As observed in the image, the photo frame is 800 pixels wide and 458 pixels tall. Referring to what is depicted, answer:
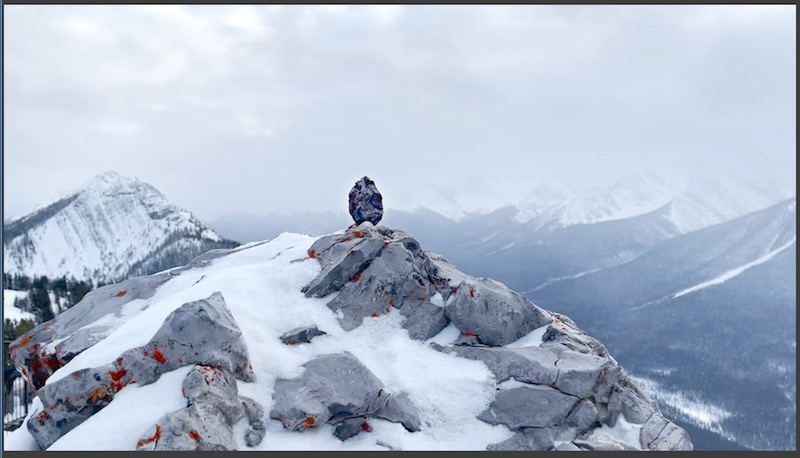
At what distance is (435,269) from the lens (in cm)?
3803

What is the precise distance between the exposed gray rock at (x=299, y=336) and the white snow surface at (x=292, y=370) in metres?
0.39

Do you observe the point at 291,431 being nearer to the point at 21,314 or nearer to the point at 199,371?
the point at 199,371

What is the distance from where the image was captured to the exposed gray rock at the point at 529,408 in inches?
1023

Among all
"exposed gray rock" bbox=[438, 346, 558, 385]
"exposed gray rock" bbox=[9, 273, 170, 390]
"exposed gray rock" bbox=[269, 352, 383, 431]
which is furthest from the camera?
"exposed gray rock" bbox=[9, 273, 170, 390]

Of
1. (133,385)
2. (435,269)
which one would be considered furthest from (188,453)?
(435,269)

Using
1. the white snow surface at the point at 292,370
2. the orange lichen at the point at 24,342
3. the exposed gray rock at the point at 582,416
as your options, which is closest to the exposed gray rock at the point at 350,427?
the white snow surface at the point at 292,370

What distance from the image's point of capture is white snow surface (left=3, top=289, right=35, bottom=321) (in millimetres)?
144625

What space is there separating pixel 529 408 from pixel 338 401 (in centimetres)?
1052

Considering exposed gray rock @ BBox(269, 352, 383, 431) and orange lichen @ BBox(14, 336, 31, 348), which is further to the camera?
orange lichen @ BBox(14, 336, 31, 348)

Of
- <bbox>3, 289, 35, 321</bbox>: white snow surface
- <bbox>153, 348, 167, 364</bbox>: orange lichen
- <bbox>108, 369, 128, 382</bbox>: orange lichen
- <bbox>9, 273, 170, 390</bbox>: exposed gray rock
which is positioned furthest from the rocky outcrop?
<bbox>3, 289, 35, 321</bbox>: white snow surface

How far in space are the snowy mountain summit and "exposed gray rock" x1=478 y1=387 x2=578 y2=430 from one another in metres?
0.07

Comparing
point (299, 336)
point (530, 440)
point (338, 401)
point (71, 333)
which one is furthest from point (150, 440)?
point (71, 333)

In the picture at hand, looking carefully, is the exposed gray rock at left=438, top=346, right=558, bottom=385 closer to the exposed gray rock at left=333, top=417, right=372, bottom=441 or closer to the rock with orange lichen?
the exposed gray rock at left=333, top=417, right=372, bottom=441

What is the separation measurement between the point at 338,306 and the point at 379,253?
572 cm
